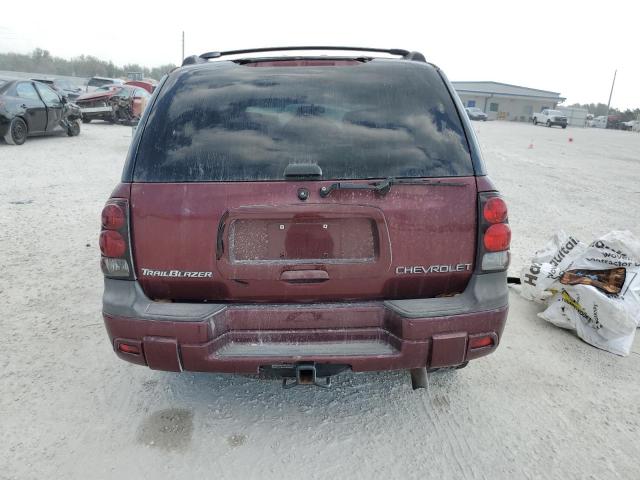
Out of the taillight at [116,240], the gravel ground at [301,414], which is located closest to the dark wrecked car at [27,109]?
the gravel ground at [301,414]

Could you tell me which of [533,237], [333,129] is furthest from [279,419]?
[533,237]

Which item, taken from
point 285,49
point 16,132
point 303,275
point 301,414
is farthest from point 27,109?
point 303,275

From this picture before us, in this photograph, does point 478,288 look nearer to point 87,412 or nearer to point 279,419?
point 279,419

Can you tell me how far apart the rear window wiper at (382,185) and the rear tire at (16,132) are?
12692mm

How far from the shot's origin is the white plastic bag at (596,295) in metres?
3.51

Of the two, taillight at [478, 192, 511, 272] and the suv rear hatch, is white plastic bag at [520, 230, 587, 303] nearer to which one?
taillight at [478, 192, 511, 272]

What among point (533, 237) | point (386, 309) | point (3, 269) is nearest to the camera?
point (386, 309)

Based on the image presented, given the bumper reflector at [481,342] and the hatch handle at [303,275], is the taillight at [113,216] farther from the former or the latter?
the bumper reflector at [481,342]

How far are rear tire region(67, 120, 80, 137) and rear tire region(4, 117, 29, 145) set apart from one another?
230cm

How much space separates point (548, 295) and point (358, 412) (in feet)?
7.59

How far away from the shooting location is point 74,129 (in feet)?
49.3

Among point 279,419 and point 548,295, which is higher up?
point 548,295

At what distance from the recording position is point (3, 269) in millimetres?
4727

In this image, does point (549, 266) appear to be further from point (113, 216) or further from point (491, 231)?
point (113, 216)
